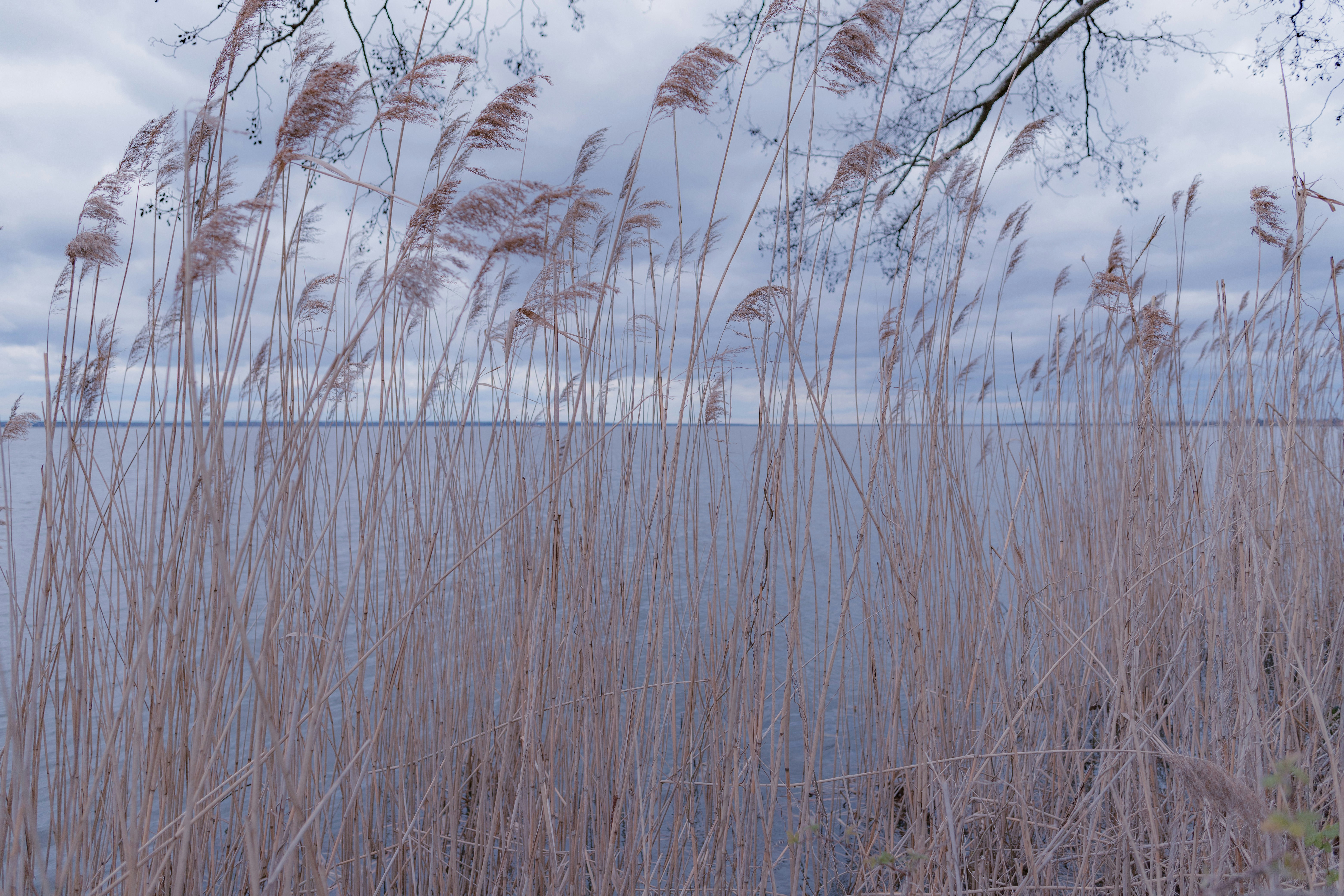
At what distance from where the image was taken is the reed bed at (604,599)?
1194 millimetres

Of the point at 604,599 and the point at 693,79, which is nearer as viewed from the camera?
the point at 693,79

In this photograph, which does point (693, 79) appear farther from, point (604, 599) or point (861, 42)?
point (604, 599)

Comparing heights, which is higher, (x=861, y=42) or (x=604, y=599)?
(x=861, y=42)

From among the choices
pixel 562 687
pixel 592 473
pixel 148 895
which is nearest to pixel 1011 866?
pixel 562 687

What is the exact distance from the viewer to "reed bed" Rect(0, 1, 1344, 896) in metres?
1.19

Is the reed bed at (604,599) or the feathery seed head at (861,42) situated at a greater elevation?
the feathery seed head at (861,42)

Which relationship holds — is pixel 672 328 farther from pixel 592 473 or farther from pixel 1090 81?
pixel 1090 81

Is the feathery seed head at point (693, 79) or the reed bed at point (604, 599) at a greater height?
the feathery seed head at point (693, 79)

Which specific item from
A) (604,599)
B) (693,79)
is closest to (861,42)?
(693,79)

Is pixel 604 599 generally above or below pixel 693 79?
below

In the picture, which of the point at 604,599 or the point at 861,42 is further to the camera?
the point at 604,599

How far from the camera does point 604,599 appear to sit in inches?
103

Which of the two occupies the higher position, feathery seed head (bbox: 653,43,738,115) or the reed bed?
feathery seed head (bbox: 653,43,738,115)

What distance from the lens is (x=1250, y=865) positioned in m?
1.26
